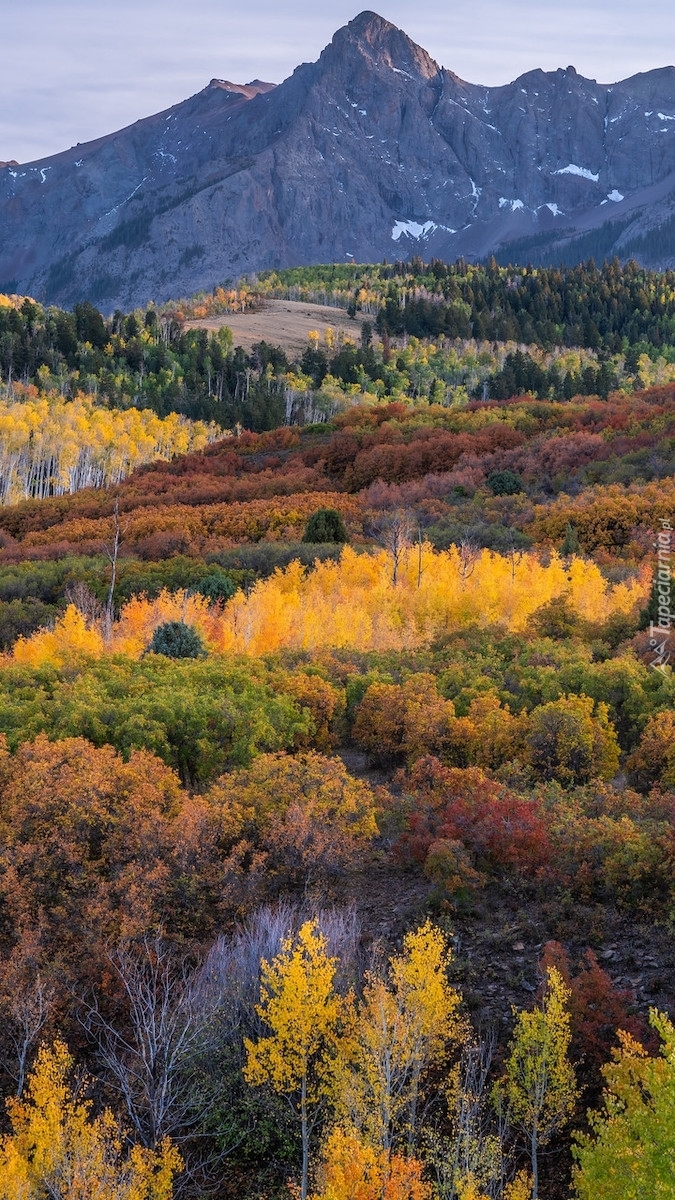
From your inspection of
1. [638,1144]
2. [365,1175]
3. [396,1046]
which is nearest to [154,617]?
[396,1046]

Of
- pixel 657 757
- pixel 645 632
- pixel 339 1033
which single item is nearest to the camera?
pixel 339 1033

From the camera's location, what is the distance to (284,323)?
167750 mm

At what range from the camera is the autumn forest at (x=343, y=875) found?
10.6m

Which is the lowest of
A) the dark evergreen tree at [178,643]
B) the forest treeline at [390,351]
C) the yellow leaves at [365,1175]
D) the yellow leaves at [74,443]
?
the yellow leaves at [365,1175]

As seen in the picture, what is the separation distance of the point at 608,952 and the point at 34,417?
94.9 m

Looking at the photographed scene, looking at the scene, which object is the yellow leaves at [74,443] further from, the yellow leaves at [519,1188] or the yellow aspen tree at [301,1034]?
the yellow leaves at [519,1188]

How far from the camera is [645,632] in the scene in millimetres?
25578

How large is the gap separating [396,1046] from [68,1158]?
368 centimetres

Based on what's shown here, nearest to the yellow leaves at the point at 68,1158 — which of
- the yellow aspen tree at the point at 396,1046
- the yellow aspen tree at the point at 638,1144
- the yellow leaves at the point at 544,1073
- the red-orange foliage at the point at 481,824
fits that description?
the yellow aspen tree at the point at 396,1046

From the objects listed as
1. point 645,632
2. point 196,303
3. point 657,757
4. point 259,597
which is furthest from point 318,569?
point 196,303

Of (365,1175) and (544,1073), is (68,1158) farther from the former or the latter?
(544,1073)

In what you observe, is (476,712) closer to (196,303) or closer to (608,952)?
(608,952)

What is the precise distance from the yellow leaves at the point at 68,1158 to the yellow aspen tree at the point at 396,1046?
2100 mm

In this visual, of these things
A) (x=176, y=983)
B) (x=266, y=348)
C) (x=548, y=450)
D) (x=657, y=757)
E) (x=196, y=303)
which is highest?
(x=196, y=303)
